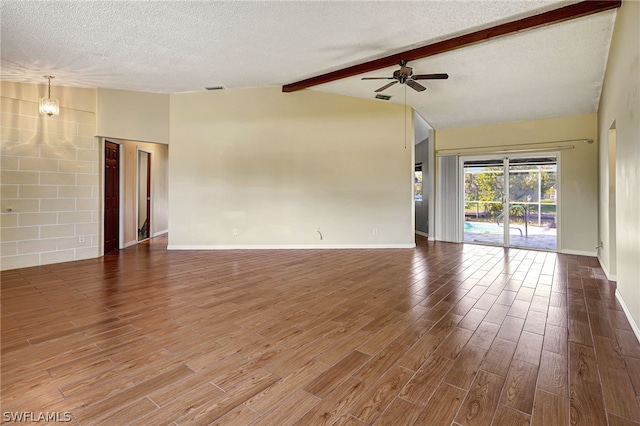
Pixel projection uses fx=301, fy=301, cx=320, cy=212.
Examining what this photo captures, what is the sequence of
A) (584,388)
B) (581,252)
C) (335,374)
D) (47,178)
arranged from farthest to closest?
(581,252) → (47,178) → (335,374) → (584,388)

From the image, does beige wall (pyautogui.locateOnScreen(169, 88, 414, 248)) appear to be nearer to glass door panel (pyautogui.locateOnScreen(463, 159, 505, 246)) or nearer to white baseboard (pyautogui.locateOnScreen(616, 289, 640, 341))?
glass door panel (pyautogui.locateOnScreen(463, 159, 505, 246))

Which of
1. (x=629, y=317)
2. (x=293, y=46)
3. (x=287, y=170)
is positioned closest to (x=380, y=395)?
(x=629, y=317)

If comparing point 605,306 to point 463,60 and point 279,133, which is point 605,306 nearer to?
point 463,60

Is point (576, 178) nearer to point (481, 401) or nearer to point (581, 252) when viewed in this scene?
point (581, 252)

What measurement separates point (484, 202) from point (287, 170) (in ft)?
14.9

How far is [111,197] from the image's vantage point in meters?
5.95

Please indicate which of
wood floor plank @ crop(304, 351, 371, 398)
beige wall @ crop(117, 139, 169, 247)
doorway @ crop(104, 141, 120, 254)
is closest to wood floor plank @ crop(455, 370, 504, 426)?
wood floor plank @ crop(304, 351, 371, 398)

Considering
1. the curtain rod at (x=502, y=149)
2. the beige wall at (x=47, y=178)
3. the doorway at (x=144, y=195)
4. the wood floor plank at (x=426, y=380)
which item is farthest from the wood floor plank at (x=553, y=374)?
the doorway at (x=144, y=195)

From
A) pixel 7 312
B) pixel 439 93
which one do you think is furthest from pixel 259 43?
pixel 7 312

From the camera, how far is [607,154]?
4184 mm

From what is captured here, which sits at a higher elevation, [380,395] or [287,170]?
[287,170]

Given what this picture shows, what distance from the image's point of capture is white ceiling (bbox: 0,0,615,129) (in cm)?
310

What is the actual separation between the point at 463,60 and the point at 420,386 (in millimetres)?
4105

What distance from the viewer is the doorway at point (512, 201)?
6172 millimetres
